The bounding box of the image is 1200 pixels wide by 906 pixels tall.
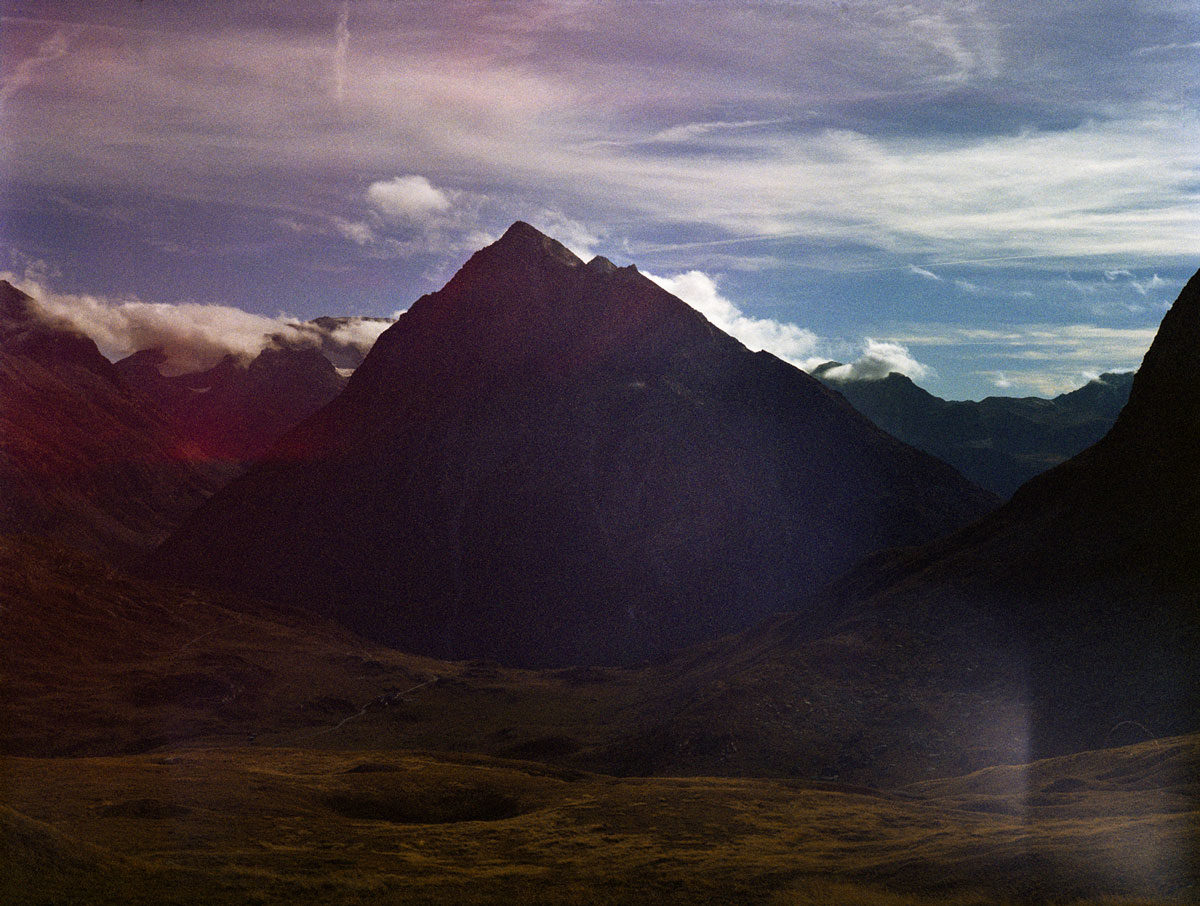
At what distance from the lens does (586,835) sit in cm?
5762

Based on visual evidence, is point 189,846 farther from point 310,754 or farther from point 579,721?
point 579,721

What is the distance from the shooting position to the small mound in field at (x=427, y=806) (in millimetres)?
64188

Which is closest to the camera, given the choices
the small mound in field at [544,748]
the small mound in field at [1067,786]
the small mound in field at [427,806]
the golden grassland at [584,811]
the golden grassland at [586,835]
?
the golden grassland at [586,835]

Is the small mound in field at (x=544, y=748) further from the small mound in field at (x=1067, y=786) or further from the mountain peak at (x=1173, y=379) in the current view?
the mountain peak at (x=1173, y=379)

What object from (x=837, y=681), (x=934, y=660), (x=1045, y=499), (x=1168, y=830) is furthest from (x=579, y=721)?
(x=1168, y=830)

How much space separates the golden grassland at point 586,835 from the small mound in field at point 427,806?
0.19 meters

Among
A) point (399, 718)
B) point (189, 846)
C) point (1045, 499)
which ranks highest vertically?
point (1045, 499)

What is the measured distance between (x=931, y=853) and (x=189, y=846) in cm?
3759

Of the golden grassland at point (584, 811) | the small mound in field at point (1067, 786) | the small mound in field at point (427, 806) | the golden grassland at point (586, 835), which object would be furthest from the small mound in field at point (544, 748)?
the small mound in field at point (1067, 786)

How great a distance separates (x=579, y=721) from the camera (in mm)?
131000

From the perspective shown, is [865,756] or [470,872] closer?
[470,872]

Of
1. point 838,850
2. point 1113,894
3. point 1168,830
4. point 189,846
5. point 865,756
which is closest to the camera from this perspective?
point 1113,894

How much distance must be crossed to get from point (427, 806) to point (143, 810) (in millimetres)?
20311

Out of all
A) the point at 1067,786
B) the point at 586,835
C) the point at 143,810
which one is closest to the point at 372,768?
the point at 143,810
